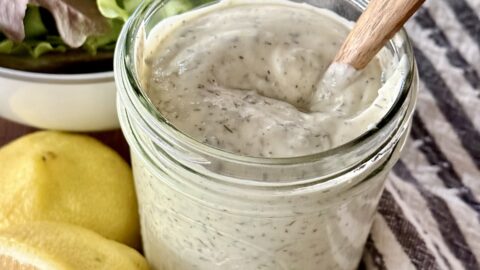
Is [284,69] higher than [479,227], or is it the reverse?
[284,69]

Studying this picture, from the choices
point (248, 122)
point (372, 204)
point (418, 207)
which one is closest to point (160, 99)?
point (248, 122)

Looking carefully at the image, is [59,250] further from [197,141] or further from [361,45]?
[361,45]

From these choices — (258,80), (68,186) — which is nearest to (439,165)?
(258,80)

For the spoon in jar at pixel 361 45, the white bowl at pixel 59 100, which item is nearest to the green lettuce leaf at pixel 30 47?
the white bowl at pixel 59 100

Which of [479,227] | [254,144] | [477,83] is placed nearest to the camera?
[254,144]

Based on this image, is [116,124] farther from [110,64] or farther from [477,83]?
[477,83]

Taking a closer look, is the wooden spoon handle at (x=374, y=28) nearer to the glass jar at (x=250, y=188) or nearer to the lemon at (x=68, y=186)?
the glass jar at (x=250, y=188)

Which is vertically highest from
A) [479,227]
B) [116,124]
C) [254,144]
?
[254,144]
